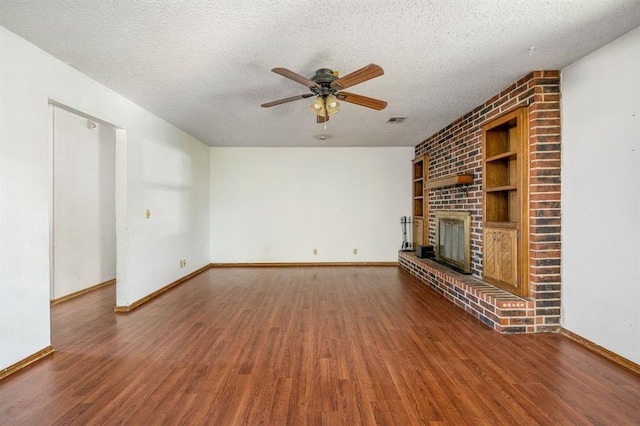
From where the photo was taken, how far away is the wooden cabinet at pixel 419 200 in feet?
18.8

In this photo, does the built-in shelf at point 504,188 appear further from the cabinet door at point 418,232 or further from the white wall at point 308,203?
the white wall at point 308,203

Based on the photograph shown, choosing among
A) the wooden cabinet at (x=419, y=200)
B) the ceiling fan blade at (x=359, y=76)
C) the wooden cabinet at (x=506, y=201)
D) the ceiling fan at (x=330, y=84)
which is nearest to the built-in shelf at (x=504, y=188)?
the wooden cabinet at (x=506, y=201)

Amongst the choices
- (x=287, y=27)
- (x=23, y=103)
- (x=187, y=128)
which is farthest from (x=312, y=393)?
(x=187, y=128)

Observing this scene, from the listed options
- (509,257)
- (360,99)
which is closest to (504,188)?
(509,257)

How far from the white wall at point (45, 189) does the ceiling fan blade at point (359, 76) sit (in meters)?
2.33

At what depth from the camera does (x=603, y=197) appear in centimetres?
245

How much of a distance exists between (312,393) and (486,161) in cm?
312

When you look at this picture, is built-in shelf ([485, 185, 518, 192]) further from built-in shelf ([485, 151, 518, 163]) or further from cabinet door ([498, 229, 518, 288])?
cabinet door ([498, 229, 518, 288])

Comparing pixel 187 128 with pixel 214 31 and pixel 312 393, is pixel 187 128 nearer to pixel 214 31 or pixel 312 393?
pixel 214 31

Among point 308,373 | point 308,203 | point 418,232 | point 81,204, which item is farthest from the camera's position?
point 308,203

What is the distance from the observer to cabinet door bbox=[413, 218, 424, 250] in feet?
19.1

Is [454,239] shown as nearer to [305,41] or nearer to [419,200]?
[419,200]

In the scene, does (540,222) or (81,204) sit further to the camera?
(81,204)

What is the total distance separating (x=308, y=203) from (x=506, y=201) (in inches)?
145
